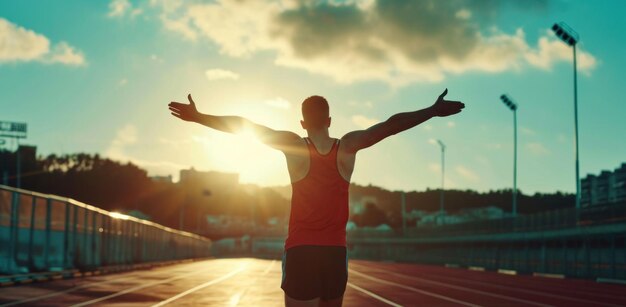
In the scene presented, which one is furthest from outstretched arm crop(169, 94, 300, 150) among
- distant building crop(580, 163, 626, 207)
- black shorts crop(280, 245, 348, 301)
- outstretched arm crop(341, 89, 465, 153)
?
distant building crop(580, 163, 626, 207)

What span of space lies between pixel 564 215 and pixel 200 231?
122400 mm

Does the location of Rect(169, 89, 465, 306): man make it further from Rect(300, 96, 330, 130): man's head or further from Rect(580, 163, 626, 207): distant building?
Rect(580, 163, 626, 207): distant building

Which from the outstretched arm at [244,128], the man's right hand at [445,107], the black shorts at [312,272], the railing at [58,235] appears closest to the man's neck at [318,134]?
the outstretched arm at [244,128]

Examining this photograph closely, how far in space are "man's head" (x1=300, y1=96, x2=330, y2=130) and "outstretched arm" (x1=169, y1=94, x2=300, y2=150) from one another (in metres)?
0.15

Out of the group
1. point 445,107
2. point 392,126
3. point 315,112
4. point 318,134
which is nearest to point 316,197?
point 318,134

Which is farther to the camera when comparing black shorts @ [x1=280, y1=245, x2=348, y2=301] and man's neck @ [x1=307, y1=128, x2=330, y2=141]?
man's neck @ [x1=307, y1=128, x2=330, y2=141]

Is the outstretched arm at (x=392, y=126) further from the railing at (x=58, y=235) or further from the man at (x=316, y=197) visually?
the railing at (x=58, y=235)

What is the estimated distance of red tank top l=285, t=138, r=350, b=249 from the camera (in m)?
4.93

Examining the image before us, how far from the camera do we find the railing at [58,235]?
24.5 m

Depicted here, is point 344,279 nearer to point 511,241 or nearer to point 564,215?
point 564,215

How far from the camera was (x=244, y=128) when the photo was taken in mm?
5141

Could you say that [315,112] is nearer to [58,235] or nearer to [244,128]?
[244,128]

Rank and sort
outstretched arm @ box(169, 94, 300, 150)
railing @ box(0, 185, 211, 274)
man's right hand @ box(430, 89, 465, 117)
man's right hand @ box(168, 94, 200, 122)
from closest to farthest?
outstretched arm @ box(169, 94, 300, 150), man's right hand @ box(168, 94, 200, 122), man's right hand @ box(430, 89, 465, 117), railing @ box(0, 185, 211, 274)

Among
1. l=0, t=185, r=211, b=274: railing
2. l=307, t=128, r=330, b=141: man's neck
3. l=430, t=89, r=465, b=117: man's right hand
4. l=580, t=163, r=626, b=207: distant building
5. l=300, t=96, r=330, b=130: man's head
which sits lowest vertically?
l=0, t=185, r=211, b=274: railing
